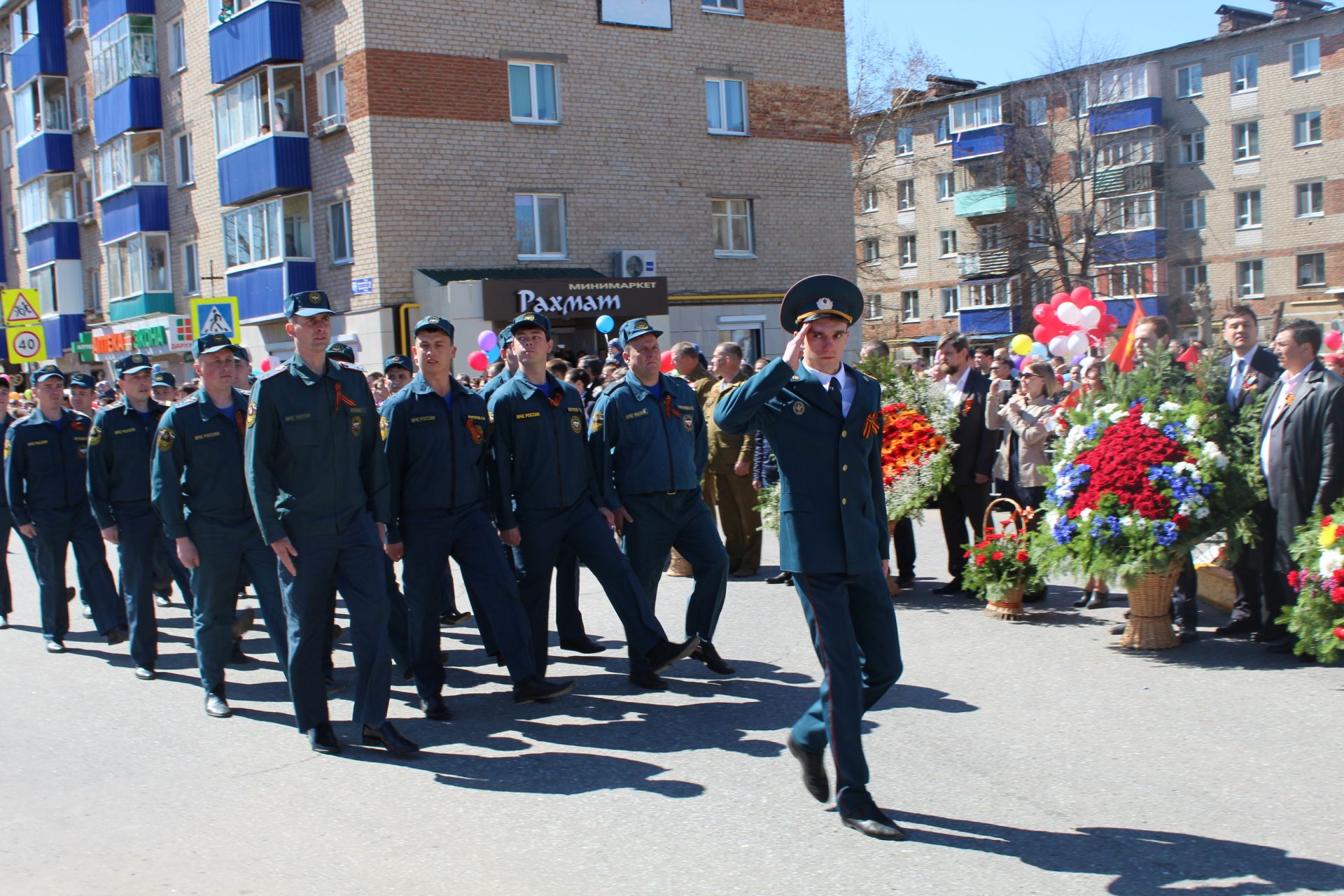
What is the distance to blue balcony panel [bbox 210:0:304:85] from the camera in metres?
29.3

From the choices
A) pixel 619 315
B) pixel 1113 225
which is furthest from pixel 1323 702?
pixel 1113 225

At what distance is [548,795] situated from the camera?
18.8ft

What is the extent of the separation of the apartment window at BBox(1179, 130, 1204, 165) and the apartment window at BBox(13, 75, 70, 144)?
4152 cm

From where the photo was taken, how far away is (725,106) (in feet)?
106

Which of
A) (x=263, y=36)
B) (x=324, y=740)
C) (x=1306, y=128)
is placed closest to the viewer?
(x=324, y=740)

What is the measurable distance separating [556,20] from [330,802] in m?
26.4

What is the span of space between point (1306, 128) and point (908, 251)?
17.5 meters

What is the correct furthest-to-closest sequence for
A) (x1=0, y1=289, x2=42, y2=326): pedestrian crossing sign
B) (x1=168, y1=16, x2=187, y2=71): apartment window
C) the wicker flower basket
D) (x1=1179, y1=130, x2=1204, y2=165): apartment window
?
(x1=1179, y1=130, x2=1204, y2=165): apartment window
(x1=168, y1=16, x2=187, y2=71): apartment window
(x1=0, y1=289, x2=42, y2=326): pedestrian crossing sign
the wicker flower basket

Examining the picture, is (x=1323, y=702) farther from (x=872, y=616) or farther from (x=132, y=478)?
(x=132, y=478)

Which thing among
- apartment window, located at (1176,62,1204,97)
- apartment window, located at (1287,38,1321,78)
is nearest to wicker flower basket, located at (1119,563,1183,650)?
apartment window, located at (1287,38,1321,78)

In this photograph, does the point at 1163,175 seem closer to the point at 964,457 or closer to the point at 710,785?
the point at 964,457

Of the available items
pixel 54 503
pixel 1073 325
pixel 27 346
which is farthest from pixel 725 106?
pixel 54 503

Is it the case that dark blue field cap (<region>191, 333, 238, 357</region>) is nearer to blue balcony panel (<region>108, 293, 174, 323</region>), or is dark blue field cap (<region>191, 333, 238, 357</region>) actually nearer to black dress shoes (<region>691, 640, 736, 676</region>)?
black dress shoes (<region>691, 640, 736, 676</region>)

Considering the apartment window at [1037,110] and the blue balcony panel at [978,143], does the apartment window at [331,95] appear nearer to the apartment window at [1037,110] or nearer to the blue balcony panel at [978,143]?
the blue balcony panel at [978,143]
